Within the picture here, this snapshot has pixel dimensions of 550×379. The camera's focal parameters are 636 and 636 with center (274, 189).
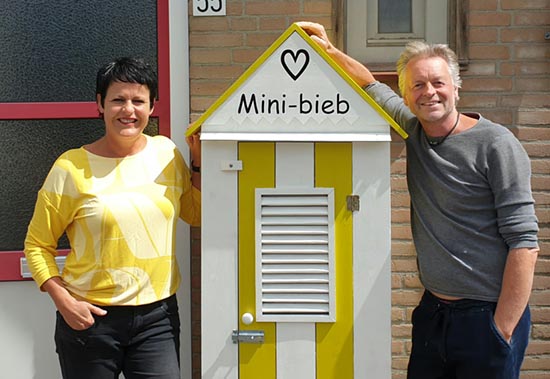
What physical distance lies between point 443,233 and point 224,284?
0.79 meters

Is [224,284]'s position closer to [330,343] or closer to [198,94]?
[330,343]

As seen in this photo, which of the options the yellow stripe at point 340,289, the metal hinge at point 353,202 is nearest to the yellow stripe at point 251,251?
the yellow stripe at point 340,289

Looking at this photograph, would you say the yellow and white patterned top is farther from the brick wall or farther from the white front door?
the brick wall

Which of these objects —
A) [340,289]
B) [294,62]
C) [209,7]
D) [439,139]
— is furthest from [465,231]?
[209,7]

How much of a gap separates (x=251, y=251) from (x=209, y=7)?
4.49 ft

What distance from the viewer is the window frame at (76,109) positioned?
3.15 metres

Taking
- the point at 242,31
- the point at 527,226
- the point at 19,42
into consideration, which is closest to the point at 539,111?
the point at 527,226

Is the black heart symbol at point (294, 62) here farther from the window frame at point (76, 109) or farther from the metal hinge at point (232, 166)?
the window frame at point (76, 109)

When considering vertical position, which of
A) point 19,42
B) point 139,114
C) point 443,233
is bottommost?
point 443,233

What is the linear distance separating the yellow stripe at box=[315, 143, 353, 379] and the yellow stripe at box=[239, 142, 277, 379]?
17 centimetres

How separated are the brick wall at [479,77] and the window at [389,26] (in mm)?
144

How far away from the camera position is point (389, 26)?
10.4 ft

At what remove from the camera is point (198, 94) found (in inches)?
121

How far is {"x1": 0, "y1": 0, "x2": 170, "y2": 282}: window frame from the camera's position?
315cm
